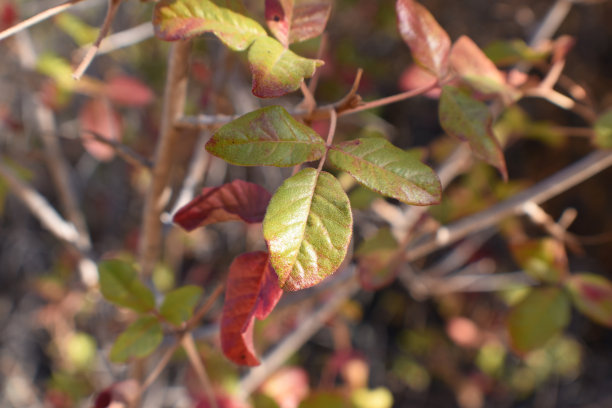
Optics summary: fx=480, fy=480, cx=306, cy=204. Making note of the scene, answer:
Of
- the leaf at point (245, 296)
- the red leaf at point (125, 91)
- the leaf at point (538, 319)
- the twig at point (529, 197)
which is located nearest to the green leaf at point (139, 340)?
the leaf at point (245, 296)

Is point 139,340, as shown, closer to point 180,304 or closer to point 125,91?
point 180,304

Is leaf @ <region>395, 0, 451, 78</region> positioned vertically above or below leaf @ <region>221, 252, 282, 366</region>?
above

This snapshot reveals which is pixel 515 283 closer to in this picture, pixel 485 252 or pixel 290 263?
pixel 485 252

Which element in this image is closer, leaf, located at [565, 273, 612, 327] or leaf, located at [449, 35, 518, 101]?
leaf, located at [449, 35, 518, 101]

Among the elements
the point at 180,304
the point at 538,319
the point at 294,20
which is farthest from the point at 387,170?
the point at 538,319

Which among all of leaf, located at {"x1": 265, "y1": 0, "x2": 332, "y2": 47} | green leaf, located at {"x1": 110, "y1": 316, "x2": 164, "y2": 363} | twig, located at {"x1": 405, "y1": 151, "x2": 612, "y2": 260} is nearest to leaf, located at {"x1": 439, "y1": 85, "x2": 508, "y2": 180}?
leaf, located at {"x1": 265, "y1": 0, "x2": 332, "y2": 47}

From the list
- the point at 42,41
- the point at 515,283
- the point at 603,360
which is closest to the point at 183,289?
the point at 515,283

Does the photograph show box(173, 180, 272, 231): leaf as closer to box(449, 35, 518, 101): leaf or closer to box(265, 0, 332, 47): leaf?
box(265, 0, 332, 47): leaf

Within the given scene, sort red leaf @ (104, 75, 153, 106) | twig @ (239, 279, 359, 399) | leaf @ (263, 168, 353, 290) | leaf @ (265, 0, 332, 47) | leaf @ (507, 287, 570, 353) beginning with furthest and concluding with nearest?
red leaf @ (104, 75, 153, 106) < twig @ (239, 279, 359, 399) < leaf @ (507, 287, 570, 353) < leaf @ (265, 0, 332, 47) < leaf @ (263, 168, 353, 290)
